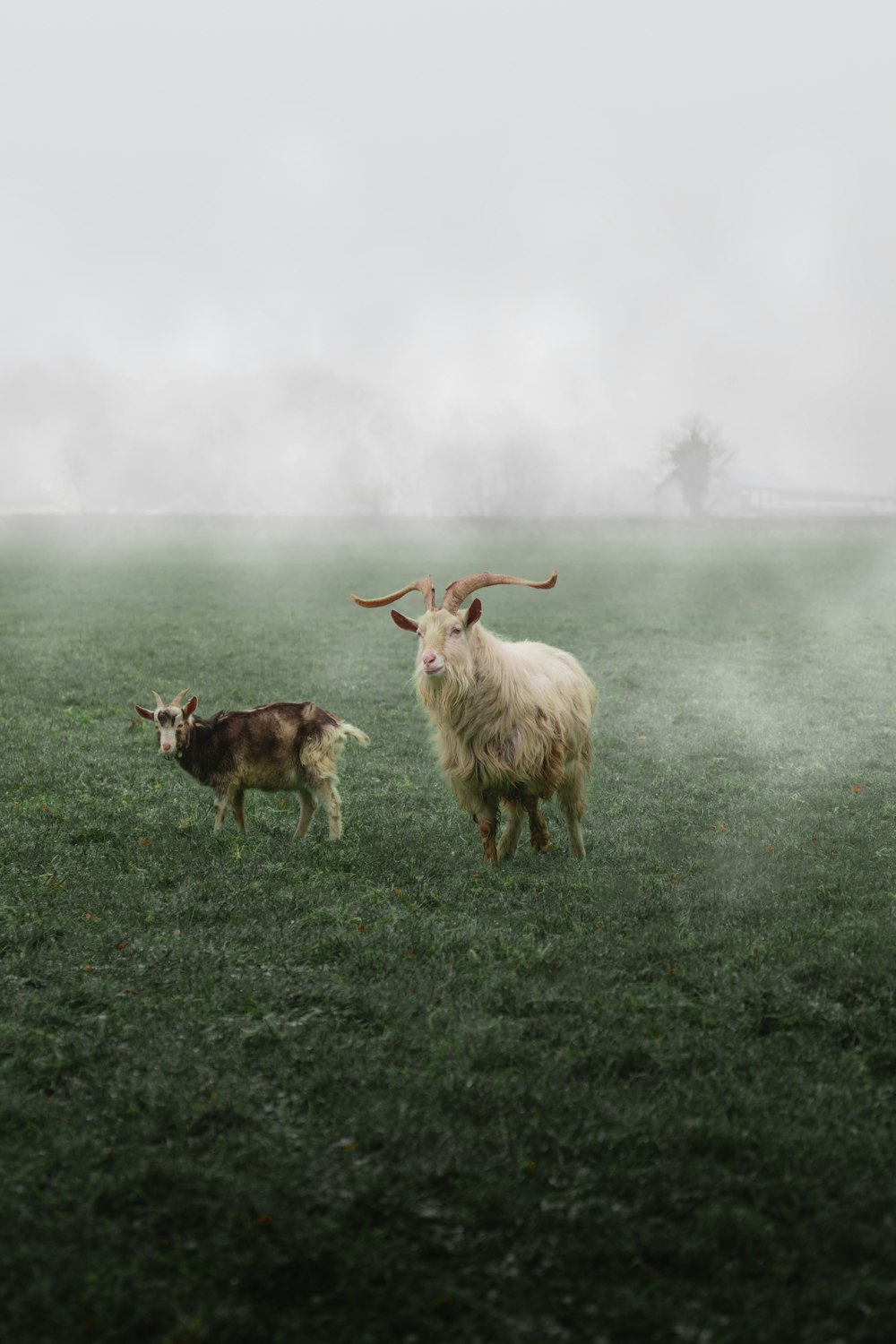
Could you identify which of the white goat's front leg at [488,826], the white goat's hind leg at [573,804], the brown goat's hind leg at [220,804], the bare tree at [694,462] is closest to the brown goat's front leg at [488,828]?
the white goat's front leg at [488,826]

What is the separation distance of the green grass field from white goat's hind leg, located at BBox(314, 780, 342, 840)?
15.1 inches

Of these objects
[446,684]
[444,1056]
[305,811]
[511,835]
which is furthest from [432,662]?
[444,1056]

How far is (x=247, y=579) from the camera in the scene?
3941cm

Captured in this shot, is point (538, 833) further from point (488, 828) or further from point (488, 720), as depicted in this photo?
point (488, 720)

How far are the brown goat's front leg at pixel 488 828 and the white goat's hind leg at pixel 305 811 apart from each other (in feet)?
5.80

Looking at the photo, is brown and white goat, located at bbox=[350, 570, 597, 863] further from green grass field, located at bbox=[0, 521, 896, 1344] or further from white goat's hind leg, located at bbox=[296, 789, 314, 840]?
white goat's hind leg, located at bbox=[296, 789, 314, 840]

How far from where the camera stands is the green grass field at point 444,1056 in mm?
4219

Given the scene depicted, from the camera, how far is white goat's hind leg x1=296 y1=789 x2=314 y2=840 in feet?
33.9

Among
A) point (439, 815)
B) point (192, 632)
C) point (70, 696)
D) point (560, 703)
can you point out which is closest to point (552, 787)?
point (560, 703)

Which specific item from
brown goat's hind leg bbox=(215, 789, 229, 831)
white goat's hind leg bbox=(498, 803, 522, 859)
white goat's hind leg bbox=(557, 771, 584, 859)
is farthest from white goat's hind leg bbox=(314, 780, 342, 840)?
white goat's hind leg bbox=(557, 771, 584, 859)

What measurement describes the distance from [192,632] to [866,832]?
17949 millimetres

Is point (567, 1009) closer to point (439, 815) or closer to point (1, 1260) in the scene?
point (1, 1260)

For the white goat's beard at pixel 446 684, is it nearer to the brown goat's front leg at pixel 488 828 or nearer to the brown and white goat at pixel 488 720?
the brown and white goat at pixel 488 720

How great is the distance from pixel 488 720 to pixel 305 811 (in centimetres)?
221
